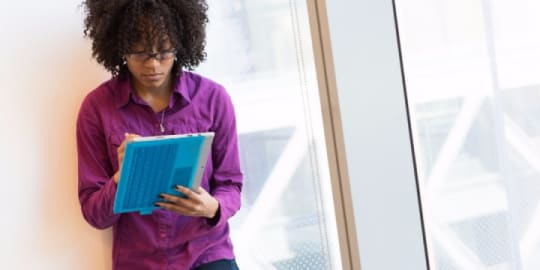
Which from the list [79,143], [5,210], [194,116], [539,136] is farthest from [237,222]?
[539,136]

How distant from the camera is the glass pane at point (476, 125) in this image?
1110 millimetres

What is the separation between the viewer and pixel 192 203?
157 cm

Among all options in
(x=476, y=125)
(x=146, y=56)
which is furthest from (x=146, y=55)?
(x=476, y=125)

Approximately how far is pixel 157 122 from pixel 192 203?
0.23 metres

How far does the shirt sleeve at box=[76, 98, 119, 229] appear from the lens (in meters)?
1.65

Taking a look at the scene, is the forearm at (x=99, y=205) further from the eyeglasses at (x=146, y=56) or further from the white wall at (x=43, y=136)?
the eyeglasses at (x=146, y=56)

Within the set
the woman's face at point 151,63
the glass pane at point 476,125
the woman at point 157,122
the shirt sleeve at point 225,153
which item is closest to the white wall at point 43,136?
the woman at point 157,122

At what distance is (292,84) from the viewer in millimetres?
1804

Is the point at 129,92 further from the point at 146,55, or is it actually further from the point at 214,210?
the point at 214,210

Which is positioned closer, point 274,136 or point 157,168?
point 157,168

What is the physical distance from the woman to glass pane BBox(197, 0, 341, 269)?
0.34ft

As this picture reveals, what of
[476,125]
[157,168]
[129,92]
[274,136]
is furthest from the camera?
[274,136]

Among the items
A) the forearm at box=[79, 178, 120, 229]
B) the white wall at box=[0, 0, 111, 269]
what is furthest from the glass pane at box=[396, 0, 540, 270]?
the white wall at box=[0, 0, 111, 269]

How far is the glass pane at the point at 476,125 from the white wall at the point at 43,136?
0.82 m
